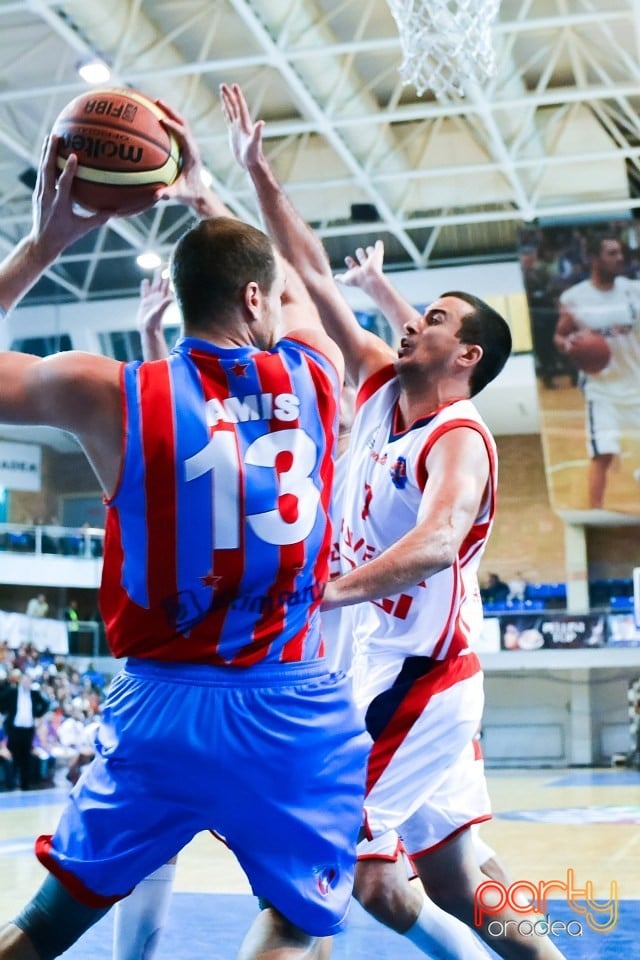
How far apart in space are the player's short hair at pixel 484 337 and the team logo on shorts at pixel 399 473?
1.31 ft

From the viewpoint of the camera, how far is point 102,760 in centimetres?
222

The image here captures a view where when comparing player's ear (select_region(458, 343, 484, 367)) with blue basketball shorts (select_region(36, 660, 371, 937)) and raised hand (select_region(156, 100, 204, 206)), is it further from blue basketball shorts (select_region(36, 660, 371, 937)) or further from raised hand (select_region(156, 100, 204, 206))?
blue basketball shorts (select_region(36, 660, 371, 937))

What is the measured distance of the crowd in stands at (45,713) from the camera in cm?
1566

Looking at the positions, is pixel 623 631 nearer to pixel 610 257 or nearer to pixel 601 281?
pixel 601 281

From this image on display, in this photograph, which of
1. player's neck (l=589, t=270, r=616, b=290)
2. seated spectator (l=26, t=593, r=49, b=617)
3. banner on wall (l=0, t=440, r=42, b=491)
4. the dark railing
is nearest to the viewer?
player's neck (l=589, t=270, r=616, b=290)

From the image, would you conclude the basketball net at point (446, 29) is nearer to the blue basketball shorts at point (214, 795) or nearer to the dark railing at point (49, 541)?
the blue basketball shorts at point (214, 795)

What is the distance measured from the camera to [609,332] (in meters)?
17.6

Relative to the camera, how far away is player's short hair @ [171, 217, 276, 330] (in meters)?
2.31

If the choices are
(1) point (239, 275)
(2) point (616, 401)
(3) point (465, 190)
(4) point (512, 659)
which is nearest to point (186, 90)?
(3) point (465, 190)

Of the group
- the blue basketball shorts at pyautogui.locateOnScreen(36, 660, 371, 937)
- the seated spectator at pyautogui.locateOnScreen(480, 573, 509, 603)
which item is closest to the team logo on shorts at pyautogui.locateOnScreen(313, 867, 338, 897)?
the blue basketball shorts at pyautogui.locateOnScreen(36, 660, 371, 937)

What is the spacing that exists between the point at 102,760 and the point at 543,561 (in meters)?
24.4

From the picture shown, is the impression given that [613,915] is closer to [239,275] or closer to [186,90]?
[239,275]

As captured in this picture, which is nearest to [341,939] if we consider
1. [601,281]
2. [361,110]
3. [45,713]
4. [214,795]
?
[214,795]

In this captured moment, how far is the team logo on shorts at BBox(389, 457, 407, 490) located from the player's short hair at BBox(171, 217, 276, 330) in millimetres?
1102
